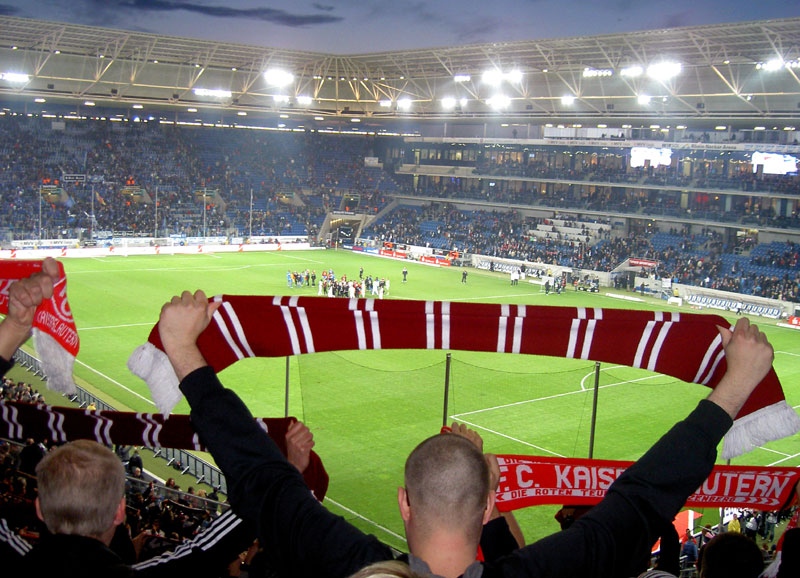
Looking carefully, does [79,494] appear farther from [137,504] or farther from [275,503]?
[137,504]

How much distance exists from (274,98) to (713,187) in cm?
2809

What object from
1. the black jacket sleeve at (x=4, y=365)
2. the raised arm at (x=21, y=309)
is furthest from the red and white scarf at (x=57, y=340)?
the black jacket sleeve at (x=4, y=365)

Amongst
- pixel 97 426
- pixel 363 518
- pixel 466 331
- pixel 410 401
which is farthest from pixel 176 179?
pixel 466 331

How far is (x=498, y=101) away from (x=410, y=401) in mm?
33537

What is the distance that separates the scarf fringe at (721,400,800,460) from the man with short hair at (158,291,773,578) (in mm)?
2973

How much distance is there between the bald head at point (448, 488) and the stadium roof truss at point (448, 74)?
34339 mm

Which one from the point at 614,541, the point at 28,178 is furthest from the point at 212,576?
the point at 28,178

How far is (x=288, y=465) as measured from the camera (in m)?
2.12

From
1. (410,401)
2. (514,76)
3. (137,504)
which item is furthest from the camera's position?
(514,76)

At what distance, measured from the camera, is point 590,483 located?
7727 mm

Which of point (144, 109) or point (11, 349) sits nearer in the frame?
point (11, 349)

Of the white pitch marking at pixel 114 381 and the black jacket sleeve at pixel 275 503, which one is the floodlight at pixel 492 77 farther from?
the black jacket sleeve at pixel 275 503

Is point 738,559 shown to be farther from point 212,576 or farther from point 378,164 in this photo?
point 378,164

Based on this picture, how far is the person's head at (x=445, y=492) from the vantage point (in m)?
2.04
